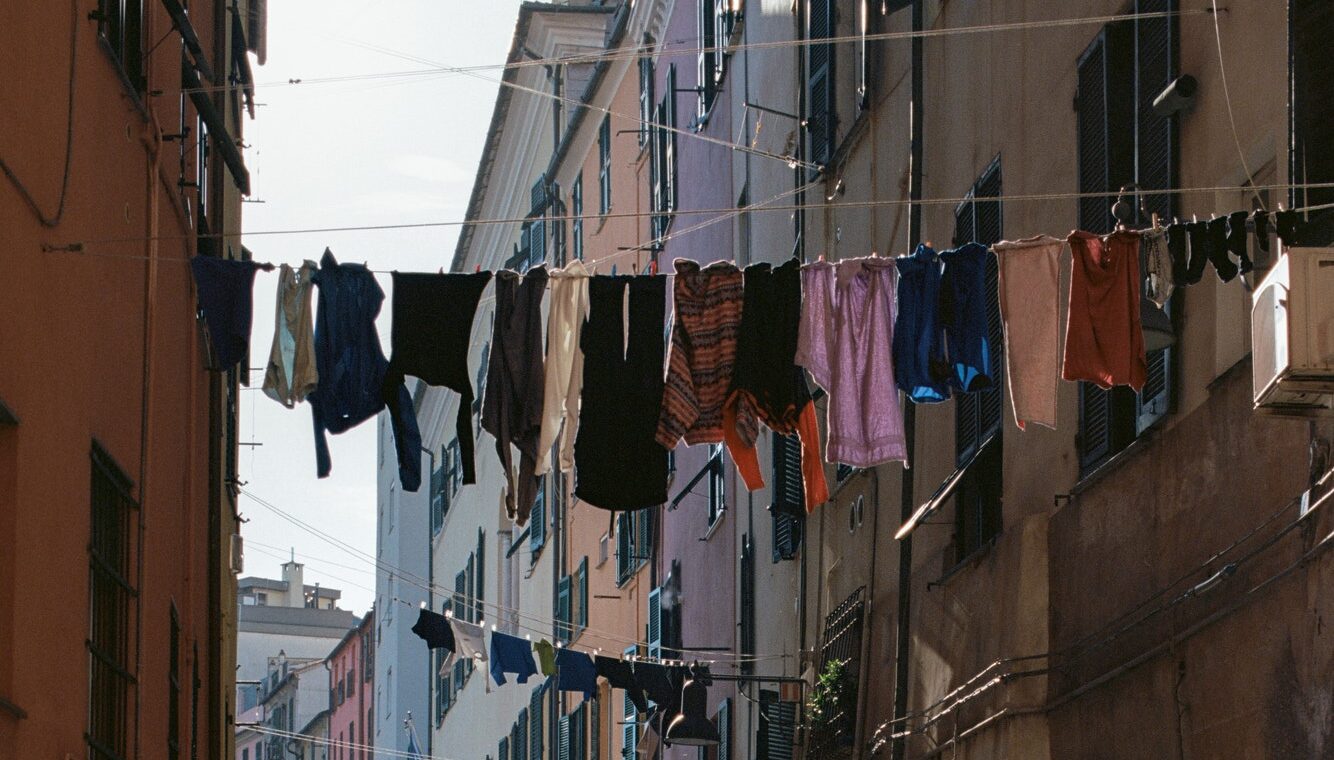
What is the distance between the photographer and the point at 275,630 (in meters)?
72.6

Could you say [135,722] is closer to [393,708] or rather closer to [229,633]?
[229,633]

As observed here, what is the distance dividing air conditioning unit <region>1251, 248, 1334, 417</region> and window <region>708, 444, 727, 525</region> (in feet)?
48.8

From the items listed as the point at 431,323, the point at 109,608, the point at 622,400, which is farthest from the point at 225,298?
the point at 622,400

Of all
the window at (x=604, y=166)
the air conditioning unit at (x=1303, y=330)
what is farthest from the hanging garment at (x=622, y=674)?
the air conditioning unit at (x=1303, y=330)

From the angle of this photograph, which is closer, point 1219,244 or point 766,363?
point 1219,244

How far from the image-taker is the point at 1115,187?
11344mm

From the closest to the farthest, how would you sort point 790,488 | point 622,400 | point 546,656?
1. point 622,400
2. point 790,488
3. point 546,656

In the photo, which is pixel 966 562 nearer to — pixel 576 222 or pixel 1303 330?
pixel 1303 330

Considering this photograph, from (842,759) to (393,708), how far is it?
118 feet

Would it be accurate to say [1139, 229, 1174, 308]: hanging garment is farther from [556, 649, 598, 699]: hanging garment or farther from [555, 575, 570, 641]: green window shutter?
[555, 575, 570, 641]: green window shutter

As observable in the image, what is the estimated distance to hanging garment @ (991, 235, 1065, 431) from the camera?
10.0 meters

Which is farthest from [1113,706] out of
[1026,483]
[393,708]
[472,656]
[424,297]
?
[393,708]

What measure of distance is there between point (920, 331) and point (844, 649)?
7.05 meters

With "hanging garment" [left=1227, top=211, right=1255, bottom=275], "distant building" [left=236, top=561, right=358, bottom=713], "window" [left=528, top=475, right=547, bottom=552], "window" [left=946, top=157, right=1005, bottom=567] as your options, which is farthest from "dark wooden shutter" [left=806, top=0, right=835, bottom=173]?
"distant building" [left=236, top=561, right=358, bottom=713]
